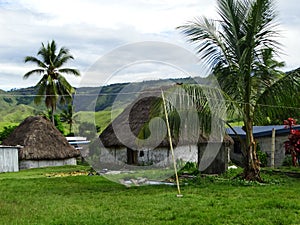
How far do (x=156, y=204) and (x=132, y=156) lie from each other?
1495 centimetres

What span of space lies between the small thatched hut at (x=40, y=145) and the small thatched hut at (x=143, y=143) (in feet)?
13.0

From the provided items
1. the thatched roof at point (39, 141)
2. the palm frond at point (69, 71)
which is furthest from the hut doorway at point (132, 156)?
the palm frond at point (69, 71)

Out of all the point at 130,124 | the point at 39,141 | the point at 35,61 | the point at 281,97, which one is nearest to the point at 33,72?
the point at 35,61

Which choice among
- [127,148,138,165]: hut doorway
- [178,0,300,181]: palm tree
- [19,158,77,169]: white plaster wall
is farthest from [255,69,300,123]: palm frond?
[19,158,77,169]: white plaster wall

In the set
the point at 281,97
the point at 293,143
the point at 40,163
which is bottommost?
the point at 40,163

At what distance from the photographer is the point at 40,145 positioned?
27984 millimetres

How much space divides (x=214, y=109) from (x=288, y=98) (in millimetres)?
2257

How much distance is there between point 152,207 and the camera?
867 centimetres

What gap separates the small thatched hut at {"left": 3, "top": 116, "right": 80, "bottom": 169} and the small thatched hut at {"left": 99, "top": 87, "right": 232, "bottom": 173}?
3960 millimetres

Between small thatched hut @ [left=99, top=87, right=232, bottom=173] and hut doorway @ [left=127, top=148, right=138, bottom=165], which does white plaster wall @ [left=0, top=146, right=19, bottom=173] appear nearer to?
small thatched hut @ [left=99, top=87, right=232, bottom=173]

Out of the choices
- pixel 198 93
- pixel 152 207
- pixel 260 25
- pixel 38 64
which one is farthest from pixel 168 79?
pixel 38 64

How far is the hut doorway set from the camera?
929 inches

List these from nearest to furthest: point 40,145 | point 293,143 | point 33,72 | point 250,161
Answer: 1. point 250,161
2. point 293,143
3. point 40,145
4. point 33,72

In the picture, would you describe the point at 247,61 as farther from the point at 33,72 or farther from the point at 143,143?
the point at 33,72
